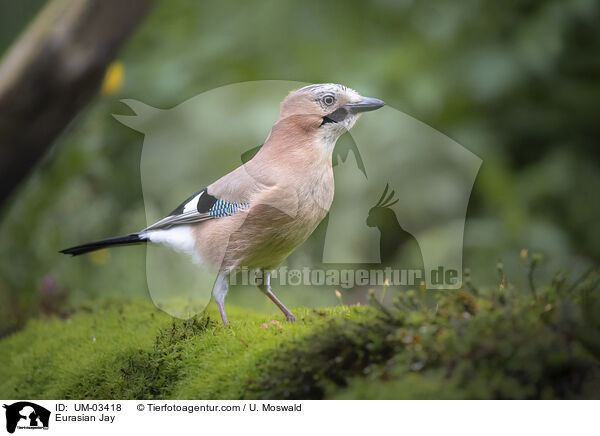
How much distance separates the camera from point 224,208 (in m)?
2.44

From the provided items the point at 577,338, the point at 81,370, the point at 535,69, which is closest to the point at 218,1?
the point at 535,69

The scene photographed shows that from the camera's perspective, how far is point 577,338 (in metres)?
1.63

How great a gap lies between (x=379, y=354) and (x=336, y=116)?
3.10 feet

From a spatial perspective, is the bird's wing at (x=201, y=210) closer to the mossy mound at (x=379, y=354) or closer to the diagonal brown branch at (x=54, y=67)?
the mossy mound at (x=379, y=354)

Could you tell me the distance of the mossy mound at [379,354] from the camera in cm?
162

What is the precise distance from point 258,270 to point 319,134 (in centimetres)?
64

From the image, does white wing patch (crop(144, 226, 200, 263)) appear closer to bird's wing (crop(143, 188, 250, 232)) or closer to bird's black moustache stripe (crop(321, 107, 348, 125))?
bird's wing (crop(143, 188, 250, 232))

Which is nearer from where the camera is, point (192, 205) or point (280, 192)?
point (280, 192)

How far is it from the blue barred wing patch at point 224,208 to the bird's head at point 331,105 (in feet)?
1.36

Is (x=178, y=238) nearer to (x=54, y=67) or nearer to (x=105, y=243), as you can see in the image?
(x=105, y=243)
